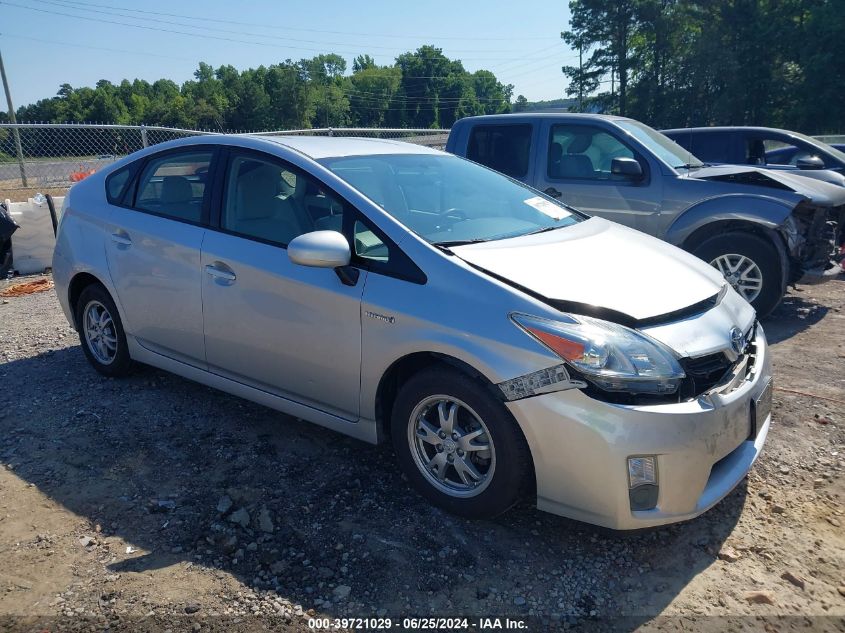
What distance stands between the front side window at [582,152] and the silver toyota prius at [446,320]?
112 inches

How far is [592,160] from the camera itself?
6797 millimetres

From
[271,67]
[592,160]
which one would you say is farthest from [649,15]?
[592,160]

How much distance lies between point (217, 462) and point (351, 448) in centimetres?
73

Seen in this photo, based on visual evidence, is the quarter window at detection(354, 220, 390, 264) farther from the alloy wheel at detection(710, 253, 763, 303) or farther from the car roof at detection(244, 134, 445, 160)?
the alloy wheel at detection(710, 253, 763, 303)

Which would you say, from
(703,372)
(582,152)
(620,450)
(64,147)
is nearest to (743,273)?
(582,152)

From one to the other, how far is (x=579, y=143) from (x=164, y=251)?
15.0ft

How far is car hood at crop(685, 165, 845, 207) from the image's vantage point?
19.9ft

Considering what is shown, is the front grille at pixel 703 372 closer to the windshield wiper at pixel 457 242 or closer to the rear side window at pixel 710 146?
the windshield wiper at pixel 457 242

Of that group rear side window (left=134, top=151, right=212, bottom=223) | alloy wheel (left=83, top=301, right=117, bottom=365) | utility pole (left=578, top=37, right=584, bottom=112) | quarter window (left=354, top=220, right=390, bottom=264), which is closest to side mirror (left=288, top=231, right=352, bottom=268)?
quarter window (left=354, top=220, right=390, bottom=264)

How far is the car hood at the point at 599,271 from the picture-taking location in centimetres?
277

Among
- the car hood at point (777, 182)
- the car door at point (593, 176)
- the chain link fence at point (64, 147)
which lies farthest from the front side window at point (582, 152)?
the chain link fence at point (64, 147)

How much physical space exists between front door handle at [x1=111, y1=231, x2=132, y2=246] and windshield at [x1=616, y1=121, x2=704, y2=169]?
4913 millimetres

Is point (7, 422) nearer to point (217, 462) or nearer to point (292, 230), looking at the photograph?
point (217, 462)

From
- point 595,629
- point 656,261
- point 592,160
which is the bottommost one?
point 595,629
